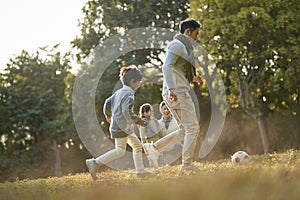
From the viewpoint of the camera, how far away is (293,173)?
3.77 meters

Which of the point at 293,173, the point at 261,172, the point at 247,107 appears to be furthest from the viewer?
the point at 247,107

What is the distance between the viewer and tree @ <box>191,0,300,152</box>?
2880cm

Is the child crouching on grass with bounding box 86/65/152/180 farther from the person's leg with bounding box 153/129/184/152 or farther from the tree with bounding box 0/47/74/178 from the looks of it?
the tree with bounding box 0/47/74/178

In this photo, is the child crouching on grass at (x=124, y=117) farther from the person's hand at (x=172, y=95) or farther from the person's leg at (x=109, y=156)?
the person's hand at (x=172, y=95)

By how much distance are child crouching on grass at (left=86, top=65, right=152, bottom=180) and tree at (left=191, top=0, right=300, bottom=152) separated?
1995 cm

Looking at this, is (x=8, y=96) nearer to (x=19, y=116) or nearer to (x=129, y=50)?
(x=19, y=116)

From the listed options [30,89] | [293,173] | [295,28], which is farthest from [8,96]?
[293,173]

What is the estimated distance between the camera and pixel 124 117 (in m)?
8.87

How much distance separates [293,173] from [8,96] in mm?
44006

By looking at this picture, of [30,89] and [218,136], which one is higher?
[30,89]

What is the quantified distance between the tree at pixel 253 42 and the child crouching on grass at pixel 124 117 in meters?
20.0

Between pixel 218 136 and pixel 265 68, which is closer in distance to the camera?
pixel 265 68

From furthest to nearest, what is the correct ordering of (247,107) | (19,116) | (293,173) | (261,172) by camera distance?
(19,116), (247,107), (293,173), (261,172)

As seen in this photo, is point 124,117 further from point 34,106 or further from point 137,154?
point 34,106
